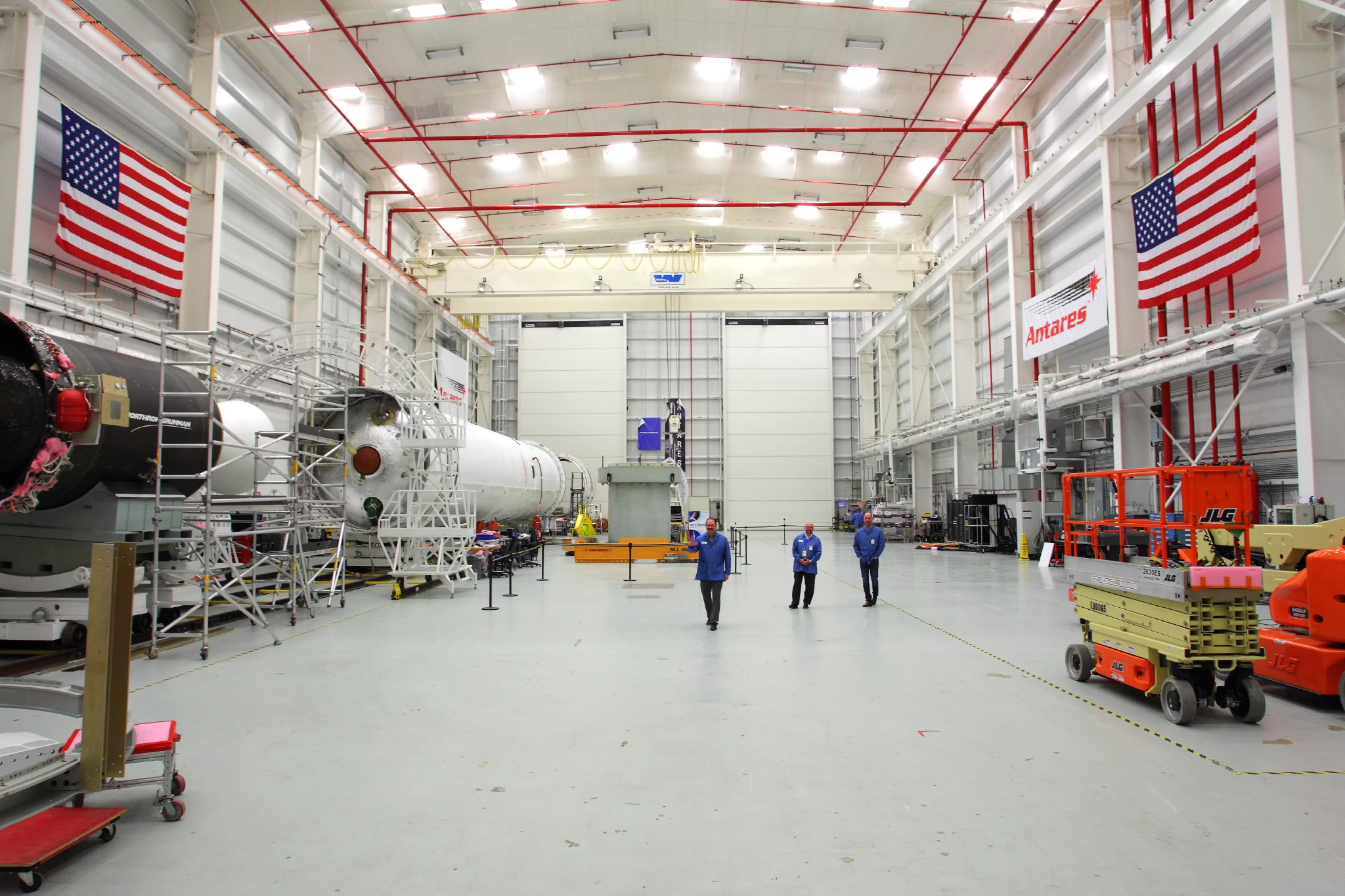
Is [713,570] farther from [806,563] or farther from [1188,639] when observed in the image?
[1188,639]

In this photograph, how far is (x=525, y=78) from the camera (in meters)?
19.7

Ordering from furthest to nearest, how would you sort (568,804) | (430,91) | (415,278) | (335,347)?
1. (415,278)
2. (430,91)
3. (335,347)
4. (568,804)

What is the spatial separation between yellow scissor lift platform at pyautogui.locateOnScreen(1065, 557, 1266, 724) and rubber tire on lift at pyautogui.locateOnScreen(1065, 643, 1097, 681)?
35cm

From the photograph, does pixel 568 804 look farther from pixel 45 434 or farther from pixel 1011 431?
pixel 1011 431

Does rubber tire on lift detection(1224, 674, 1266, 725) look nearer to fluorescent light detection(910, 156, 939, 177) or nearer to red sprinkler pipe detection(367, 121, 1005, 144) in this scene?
red sprinkler pipe detection(367, 121, 1005, 144)

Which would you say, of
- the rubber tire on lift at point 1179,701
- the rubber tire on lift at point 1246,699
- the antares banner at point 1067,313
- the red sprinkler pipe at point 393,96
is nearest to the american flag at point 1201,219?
the antares banner at point 1067,313

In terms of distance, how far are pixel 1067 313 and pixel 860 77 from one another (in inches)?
335

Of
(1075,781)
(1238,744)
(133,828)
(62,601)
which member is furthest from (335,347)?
(1238,744)

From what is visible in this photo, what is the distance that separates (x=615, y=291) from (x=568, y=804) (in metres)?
21.1

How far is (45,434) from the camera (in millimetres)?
6090

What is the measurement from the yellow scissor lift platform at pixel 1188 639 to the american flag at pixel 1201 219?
9486 millimetres

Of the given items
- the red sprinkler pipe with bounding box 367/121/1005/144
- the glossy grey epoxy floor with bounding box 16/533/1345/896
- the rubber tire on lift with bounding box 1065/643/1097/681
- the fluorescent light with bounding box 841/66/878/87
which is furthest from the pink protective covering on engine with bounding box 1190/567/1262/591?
the fluorescent light with bounding box 841/66/878/87

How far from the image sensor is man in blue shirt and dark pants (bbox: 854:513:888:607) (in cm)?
1173

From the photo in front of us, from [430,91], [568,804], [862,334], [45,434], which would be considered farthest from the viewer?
[862,334]
